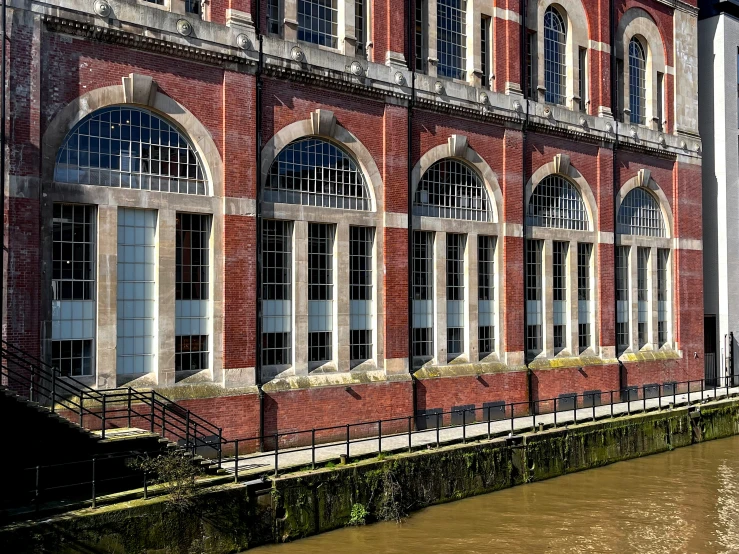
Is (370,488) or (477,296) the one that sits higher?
(477,296)

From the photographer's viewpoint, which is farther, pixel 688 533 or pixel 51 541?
pixel 688 533

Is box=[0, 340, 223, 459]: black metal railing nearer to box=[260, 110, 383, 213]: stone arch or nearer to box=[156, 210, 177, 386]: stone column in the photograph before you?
box=[156, 210, 177, 386]: stone column

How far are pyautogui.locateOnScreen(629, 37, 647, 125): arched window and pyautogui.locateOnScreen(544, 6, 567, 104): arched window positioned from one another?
5.32m

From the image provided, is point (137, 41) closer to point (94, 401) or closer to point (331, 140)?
point (331, 140)

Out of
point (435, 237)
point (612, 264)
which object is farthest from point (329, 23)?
point (612, 264)

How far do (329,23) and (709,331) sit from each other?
88.6 feet

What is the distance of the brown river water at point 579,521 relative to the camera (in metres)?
17.6

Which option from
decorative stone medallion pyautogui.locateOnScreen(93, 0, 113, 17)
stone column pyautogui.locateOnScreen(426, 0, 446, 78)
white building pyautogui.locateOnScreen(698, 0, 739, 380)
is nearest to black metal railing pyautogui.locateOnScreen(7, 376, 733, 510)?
white building pyautogui.locateOnScreen(698, 0, 739, 380)

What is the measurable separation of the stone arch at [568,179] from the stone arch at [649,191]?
2099 mm

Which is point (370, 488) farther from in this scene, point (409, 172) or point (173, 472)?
point (409, 172)

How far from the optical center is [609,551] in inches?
690

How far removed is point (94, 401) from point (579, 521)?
12.0m

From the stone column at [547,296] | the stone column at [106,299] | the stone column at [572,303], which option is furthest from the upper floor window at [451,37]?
the stone column at [106,299]

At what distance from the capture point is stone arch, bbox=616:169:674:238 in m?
35.2
